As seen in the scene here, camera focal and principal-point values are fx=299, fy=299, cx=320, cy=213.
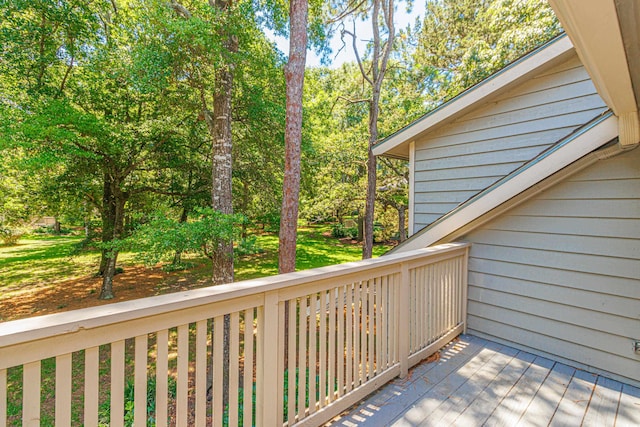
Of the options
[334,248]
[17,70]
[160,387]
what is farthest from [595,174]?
[334,248]

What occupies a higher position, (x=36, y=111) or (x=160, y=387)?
(x=36, y=111)

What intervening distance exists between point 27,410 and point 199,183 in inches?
296

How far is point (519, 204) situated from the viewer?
10.4 ft

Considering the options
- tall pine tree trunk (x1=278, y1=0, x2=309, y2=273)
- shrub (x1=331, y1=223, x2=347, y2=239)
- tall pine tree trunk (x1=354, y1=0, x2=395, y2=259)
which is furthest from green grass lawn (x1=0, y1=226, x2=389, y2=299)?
tall pine tree trunk (x1=278, y1=0, x2=309, y2=273)

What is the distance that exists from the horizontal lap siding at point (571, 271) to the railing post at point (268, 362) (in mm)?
2744

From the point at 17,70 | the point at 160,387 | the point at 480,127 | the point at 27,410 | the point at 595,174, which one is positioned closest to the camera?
the point at 27,410

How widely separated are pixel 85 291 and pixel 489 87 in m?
10.9

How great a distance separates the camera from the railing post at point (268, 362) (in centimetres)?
159

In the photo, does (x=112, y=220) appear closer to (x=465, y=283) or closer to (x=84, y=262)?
(x=84, y=262)

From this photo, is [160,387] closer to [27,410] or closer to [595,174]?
[27,410]

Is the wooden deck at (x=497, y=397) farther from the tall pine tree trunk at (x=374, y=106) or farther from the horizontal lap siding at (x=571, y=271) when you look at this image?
the tall pine tree trunk at (x=374, y=106)

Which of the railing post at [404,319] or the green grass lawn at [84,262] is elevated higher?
the railing post at [404,319]

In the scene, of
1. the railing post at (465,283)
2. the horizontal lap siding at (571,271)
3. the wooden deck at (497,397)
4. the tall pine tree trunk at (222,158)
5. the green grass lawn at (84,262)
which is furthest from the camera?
the green grass lawn at (84,262)

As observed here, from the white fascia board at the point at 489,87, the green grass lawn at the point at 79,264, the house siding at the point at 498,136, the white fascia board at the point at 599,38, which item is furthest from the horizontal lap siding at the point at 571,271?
the green grass lawn at the point at 79,264
